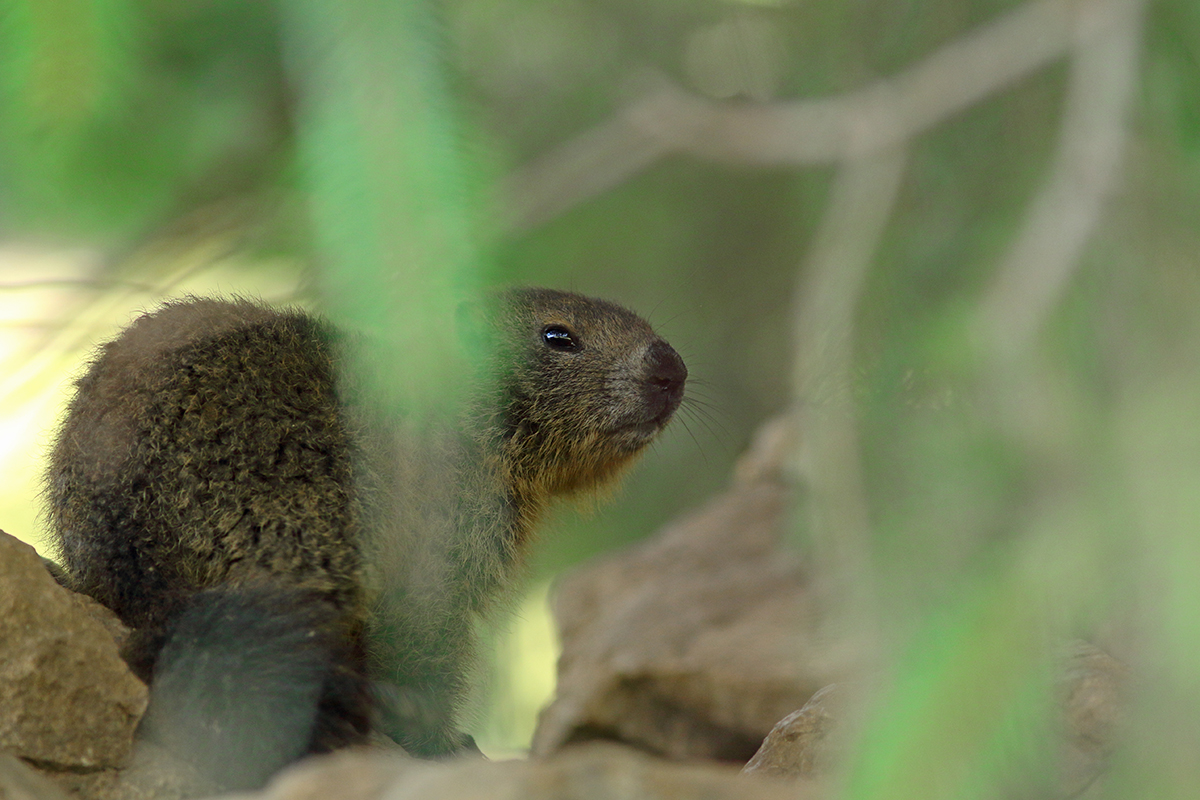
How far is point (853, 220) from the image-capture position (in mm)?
2430

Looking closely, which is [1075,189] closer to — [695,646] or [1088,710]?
[1088,710]

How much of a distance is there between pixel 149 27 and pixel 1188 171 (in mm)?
1730

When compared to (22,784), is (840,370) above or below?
above

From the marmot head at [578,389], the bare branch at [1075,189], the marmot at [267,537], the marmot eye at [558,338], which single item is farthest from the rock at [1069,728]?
the marmot eye at [558,338]

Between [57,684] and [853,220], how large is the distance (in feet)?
5.96

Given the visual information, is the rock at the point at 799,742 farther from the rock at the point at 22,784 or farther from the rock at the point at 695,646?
the rock at the point at 22,784

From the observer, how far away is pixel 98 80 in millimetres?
1300

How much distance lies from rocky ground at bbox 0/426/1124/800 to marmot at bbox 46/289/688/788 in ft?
0.35

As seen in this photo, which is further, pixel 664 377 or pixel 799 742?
pixel 664 377

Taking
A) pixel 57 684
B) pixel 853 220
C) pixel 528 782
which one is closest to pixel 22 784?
pixel 57 684

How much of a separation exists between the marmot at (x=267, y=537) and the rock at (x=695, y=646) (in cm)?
75

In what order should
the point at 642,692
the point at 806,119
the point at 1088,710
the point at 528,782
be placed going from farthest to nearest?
the point at 642,692, the point at 806,119, the point at 1088,710, the point at 528,782

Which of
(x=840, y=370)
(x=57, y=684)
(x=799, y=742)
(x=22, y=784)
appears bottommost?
(x=22, y=784)

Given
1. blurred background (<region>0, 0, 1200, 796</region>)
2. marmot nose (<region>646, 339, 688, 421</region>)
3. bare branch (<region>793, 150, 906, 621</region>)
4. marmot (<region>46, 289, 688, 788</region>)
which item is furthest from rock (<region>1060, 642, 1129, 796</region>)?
marmot nose (<region>646, 339, 688, 421</region>)
